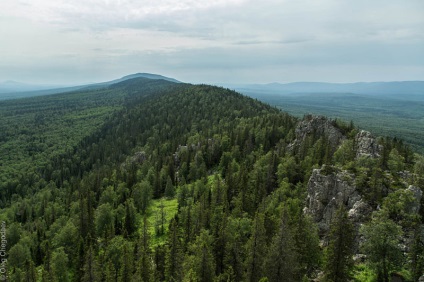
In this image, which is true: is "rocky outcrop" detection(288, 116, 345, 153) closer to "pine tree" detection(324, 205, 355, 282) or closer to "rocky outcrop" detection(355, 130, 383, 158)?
"rocky outcrop" detection(355, 130, 383, 158)

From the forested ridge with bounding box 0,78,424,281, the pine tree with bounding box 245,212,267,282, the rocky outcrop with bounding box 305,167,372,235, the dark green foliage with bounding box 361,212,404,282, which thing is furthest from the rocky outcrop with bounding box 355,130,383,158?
the pine tree with bounding box 245,212,267,282

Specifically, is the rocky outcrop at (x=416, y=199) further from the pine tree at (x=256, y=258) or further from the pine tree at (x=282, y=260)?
the pine tree at (x=256, y=258)

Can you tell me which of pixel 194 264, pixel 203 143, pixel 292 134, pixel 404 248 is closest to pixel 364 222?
pixel 404 248

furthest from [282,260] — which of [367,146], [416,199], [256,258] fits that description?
[367,146]

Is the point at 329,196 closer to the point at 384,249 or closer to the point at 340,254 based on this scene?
the point at 384,249

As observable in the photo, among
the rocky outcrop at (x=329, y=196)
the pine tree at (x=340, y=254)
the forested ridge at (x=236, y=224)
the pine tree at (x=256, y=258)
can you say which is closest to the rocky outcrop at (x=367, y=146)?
the forested ridge at (x=236, y=224)

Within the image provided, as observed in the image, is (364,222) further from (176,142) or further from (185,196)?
(176,142)
